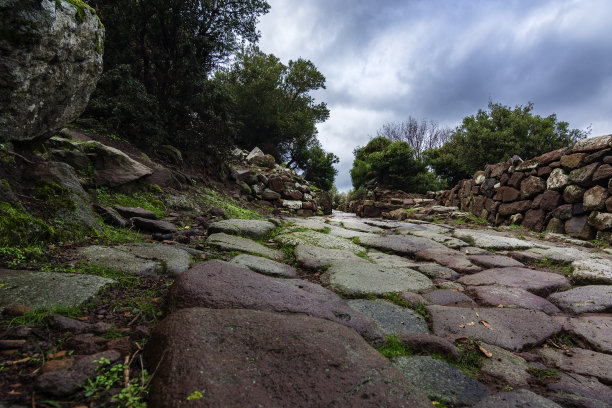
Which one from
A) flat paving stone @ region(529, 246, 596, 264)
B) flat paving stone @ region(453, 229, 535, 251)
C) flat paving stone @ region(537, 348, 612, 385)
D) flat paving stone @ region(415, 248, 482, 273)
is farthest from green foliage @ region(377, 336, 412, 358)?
flat paving stone @ region(453, 229, 535, 251)

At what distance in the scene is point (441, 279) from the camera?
2535 mm

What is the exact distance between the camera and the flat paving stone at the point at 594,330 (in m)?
1.47

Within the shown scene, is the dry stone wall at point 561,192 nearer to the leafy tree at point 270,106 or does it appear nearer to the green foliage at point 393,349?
the green foliage at point 393,349

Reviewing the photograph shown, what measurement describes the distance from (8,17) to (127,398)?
2354 millimetres

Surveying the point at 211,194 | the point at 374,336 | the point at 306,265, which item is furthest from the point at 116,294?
the point at 211,194

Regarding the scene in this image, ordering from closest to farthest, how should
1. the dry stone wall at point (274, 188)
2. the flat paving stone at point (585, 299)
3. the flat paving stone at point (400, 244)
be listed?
the flat paving stone at point (585, 299)
the flat paving stone at point (400, 244)
the dry stone wall at point (274, 188)

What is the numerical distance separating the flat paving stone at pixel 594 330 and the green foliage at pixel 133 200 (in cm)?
404

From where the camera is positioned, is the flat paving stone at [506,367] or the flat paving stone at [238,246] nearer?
the flat paving stone at [506,367]

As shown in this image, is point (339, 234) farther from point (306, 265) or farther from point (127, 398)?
point (127, 398)

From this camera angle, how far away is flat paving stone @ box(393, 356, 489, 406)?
1.02 metres

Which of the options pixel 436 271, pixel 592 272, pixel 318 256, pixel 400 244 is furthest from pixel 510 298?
pixel 400 244

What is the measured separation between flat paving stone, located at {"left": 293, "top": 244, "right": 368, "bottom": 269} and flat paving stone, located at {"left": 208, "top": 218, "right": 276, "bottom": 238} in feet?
2.35

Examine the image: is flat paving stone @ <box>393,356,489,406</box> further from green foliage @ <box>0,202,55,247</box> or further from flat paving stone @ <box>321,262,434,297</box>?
green foliage @ <box>0,202,55,247</box>

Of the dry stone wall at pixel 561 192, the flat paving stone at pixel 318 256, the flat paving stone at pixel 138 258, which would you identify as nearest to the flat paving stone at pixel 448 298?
the flat paving stone at pixel 318 256
